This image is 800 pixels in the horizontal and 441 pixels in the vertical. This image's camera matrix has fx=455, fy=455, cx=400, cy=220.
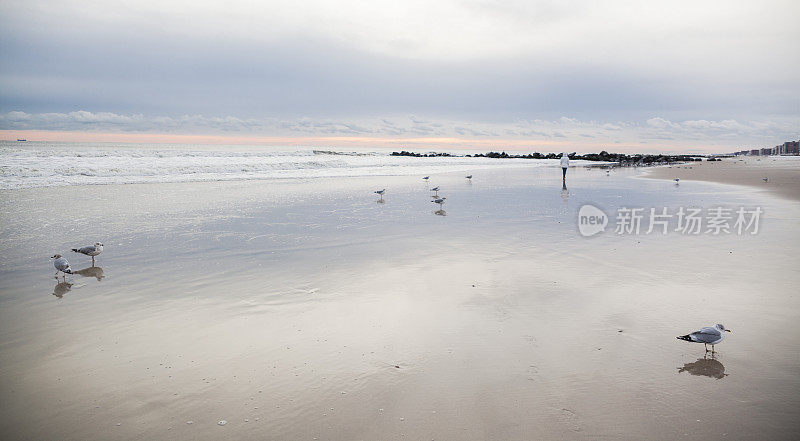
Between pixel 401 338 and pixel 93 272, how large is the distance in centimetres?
601

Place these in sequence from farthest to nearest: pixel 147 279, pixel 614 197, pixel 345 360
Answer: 1. pixel 614 197
2. pixel 147 279
3. pixel 345 360

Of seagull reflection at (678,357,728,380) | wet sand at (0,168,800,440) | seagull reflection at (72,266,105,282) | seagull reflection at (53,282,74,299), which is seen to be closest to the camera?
wet sand at (0,168,800,440)

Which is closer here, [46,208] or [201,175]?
[46,208]

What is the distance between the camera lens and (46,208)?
15164mm

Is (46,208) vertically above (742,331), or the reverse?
(46,208)

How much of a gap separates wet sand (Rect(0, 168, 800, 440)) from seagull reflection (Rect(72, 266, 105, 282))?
0.05 m

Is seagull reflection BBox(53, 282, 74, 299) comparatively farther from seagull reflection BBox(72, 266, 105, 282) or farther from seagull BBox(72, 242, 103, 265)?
seagull BBox(72, 242, 103, 265)

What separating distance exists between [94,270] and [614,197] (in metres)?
18.4

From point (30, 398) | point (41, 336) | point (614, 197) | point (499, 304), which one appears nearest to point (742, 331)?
point (499, 304)

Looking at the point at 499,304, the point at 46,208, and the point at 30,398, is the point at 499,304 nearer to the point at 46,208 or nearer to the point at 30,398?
the point at 30,398

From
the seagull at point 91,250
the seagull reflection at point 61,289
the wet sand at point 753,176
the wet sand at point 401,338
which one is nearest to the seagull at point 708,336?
the wet sand at point 401,338

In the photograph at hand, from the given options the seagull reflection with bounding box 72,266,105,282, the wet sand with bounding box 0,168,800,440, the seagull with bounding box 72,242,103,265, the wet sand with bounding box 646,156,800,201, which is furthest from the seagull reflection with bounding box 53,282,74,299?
the wet sand with bounding box 646,156,800,201

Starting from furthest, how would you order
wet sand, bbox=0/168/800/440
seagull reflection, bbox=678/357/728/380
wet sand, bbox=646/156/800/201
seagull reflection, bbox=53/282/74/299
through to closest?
1. wet sand, bbox=646/156/800/201
2. seagull reflection, bbox=53/282/74/299
3. seagull reflection, bbox=678/357/728/380
4. wet sand, bbox=0/168/800/440

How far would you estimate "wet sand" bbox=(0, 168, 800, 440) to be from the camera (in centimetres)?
358
